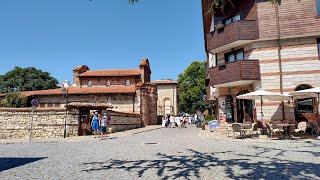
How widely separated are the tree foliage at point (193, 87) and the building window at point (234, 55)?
31242 mm

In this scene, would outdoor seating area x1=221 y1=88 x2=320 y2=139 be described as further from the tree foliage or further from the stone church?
the tree foliage

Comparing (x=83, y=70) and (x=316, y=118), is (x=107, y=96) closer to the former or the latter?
(x=83, y=70)

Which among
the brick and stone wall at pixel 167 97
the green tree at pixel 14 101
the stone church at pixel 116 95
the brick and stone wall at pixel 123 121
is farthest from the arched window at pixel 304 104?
the green tree at pixel 14 101

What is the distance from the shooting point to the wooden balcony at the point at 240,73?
15695 millimetres

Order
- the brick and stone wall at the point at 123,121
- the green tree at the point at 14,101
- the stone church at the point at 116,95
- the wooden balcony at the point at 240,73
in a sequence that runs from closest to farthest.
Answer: the wooden balcony at the point at 240,73
the brick and stone wall at the point at 123,121
the green tree at the point at 14,101
the stone church at the point at 116,95

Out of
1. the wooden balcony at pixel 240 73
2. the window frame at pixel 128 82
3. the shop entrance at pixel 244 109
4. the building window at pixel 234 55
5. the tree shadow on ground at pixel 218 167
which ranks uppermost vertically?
the window frame at pixel 128 82

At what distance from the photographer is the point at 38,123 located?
19.1 metres

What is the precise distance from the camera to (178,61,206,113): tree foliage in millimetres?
49875

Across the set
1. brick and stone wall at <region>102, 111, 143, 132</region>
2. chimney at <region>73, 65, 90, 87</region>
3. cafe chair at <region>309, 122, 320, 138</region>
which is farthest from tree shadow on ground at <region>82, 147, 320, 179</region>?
chimney at <region>73, 65, 90, 87</region>

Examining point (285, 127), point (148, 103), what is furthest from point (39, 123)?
point (148, 103)

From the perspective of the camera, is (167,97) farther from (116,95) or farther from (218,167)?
(218,167)

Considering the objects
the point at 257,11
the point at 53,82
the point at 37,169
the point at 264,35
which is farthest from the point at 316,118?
the point at 53,82

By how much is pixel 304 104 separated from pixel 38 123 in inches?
763

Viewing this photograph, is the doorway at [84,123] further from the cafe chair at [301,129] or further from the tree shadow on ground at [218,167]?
the cafe chair at [301,129]
